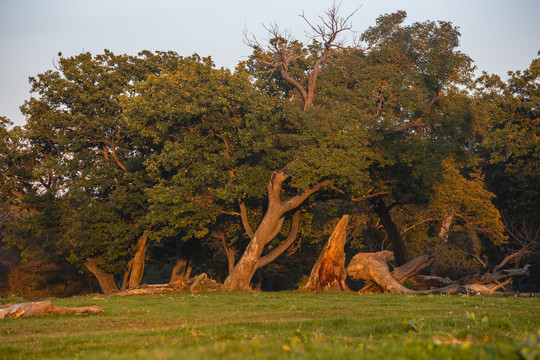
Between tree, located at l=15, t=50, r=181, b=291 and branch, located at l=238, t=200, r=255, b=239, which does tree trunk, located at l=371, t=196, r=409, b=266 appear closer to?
branch, located at l=238, t=200, r=255, b=239

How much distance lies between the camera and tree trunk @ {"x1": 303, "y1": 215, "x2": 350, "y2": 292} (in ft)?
99.0

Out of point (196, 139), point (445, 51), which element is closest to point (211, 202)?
point (196, 139)

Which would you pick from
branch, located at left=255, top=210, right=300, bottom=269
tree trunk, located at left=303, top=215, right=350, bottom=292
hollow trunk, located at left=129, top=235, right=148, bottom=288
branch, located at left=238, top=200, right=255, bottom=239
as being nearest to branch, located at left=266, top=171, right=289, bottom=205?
branch, located at left=238, top=200, right=255, bottom=239

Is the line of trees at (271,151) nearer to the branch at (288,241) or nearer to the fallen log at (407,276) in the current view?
the branch at (288,241)

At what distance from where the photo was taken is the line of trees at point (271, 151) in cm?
3073

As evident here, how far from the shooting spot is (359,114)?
29.7m

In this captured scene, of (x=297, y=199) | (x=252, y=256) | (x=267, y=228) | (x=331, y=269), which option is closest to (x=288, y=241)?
(x=267, y=228)

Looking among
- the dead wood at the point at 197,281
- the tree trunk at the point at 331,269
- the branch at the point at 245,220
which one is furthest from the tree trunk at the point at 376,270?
the dead wood at the point at 197,281

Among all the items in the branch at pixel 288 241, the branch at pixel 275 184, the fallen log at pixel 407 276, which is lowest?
the fallen log at pixel 407 276

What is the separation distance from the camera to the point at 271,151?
32188mm

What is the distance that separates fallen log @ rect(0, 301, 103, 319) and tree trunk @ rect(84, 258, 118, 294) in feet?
74.8

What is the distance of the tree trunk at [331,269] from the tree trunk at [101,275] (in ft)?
56.4

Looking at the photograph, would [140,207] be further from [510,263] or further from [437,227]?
[510,263]

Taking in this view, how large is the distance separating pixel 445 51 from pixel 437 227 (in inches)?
577
